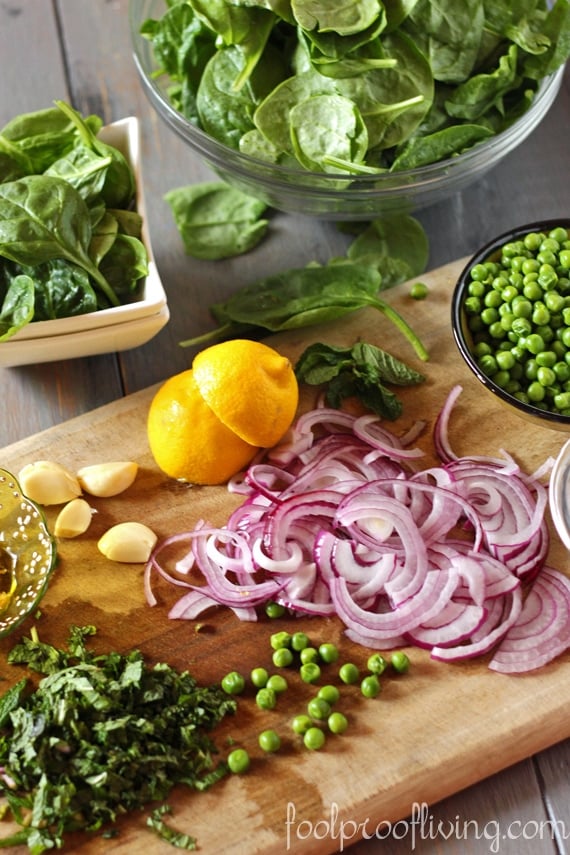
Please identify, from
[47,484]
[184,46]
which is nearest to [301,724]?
[47,484]

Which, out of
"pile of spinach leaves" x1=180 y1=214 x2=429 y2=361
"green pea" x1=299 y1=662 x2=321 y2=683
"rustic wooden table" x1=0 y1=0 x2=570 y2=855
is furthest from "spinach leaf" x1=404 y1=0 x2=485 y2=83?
"green pea" x1=299 y1=662 x2=321 y2=683

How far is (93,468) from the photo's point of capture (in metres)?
2.19

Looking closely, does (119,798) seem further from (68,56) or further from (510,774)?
(68,56)

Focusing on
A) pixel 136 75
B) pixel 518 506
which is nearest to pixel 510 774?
pixel 518 506

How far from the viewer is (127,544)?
2.10 m

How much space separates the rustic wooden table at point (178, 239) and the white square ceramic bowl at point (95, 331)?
15 cm

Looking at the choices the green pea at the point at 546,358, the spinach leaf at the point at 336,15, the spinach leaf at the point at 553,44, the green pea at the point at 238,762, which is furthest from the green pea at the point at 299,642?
→ the spinach leaf at the point at 553,44

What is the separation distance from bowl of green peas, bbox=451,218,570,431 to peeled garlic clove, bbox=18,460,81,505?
0.97 meters

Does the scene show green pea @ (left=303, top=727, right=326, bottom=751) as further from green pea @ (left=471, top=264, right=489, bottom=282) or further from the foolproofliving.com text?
green pea @ (left=471, top=264, right=489, bottom=282)

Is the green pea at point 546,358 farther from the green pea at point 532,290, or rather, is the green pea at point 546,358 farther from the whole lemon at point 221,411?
the whole lemon at point 221,411

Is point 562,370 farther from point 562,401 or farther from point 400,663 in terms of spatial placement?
point 400,663

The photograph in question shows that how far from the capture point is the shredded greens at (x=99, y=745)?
1.78 m

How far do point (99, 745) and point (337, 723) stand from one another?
47 centimetres

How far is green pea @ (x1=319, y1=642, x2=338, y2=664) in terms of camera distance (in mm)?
1976
